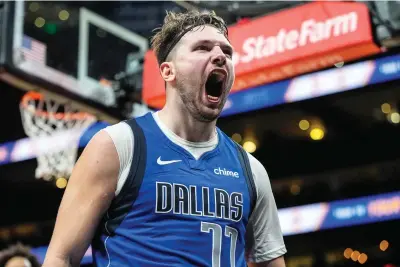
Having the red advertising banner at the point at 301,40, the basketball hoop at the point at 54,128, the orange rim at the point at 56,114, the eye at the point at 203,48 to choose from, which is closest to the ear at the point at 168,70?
the eye at the point at 203,48

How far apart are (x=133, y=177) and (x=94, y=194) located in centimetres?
12

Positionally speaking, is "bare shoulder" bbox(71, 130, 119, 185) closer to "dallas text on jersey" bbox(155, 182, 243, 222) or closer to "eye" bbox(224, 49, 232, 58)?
"dallas text on jersey" bbox(155, 182, 243, 222)

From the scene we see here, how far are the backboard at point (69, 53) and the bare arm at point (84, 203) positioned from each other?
7100 millimetres

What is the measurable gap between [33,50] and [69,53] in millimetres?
1090

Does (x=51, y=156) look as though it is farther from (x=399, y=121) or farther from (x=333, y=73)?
(x=399, y=121)

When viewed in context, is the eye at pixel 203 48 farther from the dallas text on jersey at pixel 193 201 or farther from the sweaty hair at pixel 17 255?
the sweaty hair at pixel 17 255

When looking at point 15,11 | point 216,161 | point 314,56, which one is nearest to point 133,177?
point 216,161

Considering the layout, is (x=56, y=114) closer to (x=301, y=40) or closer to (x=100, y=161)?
(x=301, y=40)

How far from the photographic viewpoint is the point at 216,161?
2230 millimetres

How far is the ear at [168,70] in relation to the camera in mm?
2240

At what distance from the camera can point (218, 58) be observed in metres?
2.16

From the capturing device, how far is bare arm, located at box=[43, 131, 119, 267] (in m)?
2.00

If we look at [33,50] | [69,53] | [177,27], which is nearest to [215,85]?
[177,27]

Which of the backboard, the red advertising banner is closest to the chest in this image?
the red advertising banner
